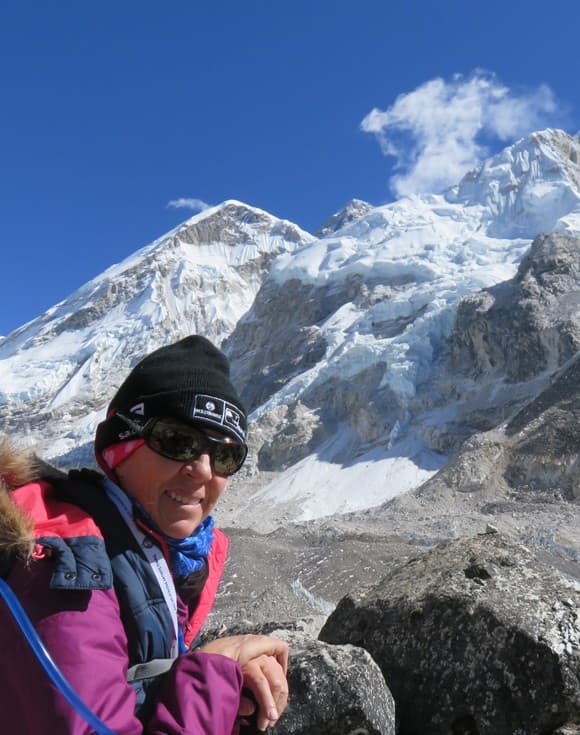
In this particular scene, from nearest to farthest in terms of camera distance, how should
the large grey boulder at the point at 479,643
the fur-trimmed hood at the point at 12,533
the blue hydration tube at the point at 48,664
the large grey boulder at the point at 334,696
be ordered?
the blue hydration tube at the point at 48,664, the fur-trimmed hood at the point at 12,533, the large grey boulder at the point at 334,696, the large grey boulder at the point at 479,643

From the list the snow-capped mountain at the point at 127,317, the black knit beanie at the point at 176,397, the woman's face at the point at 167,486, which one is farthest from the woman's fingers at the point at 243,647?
the snow-capped mountain at the point at 127,317

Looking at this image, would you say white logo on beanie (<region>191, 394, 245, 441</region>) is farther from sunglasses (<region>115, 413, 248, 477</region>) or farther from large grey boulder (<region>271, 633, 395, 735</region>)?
large grey boulder (<region>271, 633, 395, 735</region>)

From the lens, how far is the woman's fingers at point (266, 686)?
5.70ft

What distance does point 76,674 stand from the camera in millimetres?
1335

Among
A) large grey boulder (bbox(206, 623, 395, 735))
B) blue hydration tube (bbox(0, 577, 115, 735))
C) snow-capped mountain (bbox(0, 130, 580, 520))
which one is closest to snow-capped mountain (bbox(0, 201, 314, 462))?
snow-capped mountain (bbox(0, 130, 580, 520))

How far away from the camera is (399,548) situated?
62.3 ft

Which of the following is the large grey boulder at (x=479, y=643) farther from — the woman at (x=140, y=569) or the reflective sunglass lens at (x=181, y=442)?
the reflective sunglass lens at (x=181, y=442)

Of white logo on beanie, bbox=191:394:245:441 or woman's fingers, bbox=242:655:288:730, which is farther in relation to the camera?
white logo on beanie, bbox=191:394:245:441

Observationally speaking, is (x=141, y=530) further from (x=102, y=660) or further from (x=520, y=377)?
(x=520, y=377)

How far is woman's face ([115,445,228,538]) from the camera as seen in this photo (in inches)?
72.0

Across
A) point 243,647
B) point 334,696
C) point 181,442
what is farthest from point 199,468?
point 334,696

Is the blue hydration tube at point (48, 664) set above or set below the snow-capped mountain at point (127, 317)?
below

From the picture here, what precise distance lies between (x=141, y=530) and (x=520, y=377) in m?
53.7

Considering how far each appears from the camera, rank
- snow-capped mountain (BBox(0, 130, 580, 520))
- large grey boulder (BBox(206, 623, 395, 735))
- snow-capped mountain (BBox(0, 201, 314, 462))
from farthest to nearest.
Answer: snow-capped mountain (BBox(0, 201, 314, 462)) → snow-capped mountain (BBox(0, 130, 580, 520)) → large grey boulder (BBox(206, 623, 395, 735))
